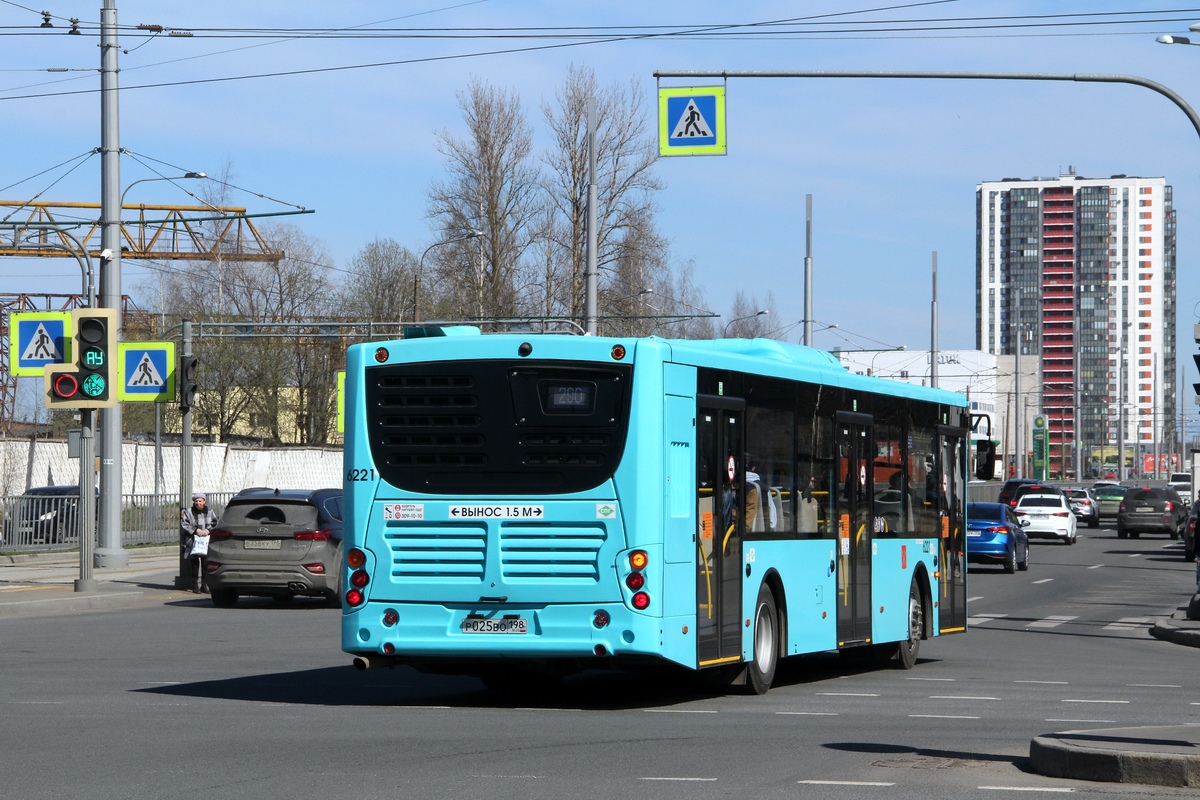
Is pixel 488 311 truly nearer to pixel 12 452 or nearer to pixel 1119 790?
pixel 12 452

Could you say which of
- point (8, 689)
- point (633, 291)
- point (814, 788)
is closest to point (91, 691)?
point (8, 689)

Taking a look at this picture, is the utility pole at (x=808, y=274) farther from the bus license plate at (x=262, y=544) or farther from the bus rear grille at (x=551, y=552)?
the bus rear grille at (x=551, y=552)

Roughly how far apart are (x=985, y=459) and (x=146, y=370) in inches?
639

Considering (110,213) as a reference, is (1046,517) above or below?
below

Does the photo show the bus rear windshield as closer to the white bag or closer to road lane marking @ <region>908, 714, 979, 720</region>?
road lane marking @ <region>908, 714, 979, 720</region>

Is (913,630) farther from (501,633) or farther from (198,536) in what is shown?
(198,536)

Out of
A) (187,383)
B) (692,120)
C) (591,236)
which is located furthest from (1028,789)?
(591,236)

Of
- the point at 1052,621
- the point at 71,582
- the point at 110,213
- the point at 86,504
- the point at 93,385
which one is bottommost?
the point at 1052,621

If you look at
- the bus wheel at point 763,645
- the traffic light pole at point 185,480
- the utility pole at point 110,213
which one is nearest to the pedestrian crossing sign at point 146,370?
the traffic light pole at point 185,480

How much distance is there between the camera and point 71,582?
27.8 metres

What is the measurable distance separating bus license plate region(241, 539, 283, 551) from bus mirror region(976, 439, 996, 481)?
9.72m

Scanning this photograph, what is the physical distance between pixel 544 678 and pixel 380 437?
304cm

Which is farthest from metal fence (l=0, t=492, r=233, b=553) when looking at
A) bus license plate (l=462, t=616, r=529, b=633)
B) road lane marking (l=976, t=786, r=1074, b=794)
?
road lane marking (l=976, t=786, r=1074, b=794)

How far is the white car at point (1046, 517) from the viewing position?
167 feet
